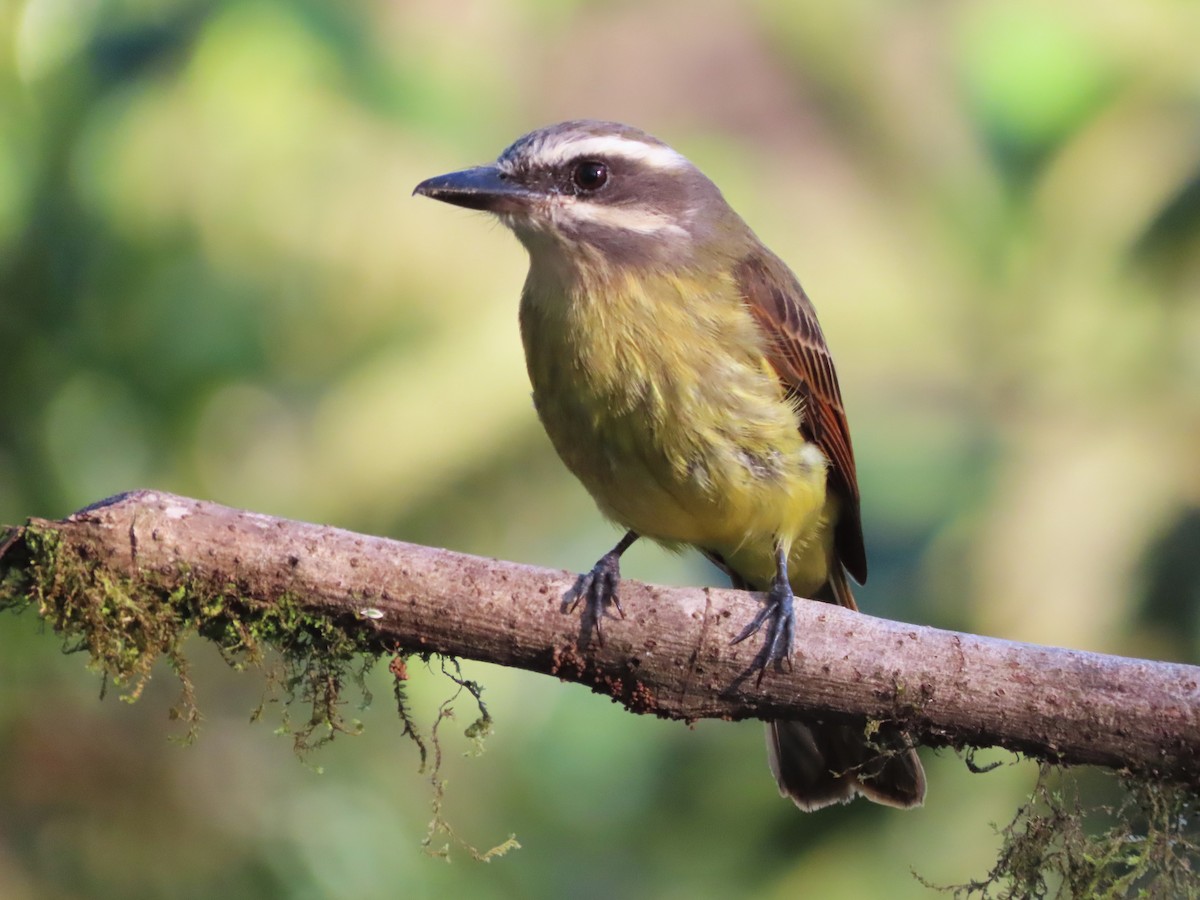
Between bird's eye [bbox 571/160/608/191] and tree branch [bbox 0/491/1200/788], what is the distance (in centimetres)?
114

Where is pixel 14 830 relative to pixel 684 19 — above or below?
below

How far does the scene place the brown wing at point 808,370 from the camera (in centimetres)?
367

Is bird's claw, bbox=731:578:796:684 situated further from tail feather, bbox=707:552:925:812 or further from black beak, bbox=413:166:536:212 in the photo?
black beak, bbox=413:166:536:212

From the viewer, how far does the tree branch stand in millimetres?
2713

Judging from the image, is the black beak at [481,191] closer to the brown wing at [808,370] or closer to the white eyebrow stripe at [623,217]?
the white eyebrow stripe at [623,217]

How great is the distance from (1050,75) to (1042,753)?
5.57 metres

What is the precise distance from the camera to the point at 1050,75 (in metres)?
7.45

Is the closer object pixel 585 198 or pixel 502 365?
pixel 585 198

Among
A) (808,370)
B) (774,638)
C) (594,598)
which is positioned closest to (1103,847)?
(774,638)

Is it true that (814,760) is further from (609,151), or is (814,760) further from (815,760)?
(609,151)

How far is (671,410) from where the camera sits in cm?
334

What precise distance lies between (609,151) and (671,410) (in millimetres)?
741

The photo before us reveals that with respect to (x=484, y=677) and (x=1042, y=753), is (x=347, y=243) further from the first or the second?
(x=1042, y=753)

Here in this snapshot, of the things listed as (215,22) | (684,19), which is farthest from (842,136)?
(215,22)
